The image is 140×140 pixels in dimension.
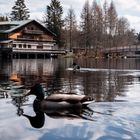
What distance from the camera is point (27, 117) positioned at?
49.9ft

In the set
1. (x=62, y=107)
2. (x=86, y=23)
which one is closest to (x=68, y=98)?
(x=62, y=107)

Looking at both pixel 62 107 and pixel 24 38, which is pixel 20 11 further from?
pixel 62 107

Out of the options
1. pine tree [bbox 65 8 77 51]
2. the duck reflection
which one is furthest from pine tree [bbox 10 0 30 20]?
the duck reflection

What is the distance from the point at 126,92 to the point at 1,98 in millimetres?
7642

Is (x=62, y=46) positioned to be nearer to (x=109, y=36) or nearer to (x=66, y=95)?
(x=109, y=36)

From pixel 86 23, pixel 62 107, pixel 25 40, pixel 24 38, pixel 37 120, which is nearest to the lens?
pixel 37 120

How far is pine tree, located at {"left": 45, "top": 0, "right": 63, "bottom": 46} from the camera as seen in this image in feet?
332

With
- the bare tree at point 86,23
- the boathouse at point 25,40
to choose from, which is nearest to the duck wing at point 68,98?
the boathouse at point 25,40

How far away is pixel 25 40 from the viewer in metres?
87.9

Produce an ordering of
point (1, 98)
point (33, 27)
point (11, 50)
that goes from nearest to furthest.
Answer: point (1, 98), point (11, 50), point (33, 27)

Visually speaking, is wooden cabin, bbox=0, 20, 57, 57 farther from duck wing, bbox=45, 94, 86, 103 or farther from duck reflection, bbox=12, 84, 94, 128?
duck wing, bbox=45, 94, 86, 103

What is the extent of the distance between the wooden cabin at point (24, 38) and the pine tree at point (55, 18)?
5.43 metres

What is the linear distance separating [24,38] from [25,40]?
54 cm

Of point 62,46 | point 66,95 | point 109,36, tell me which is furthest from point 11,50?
point 66,95
